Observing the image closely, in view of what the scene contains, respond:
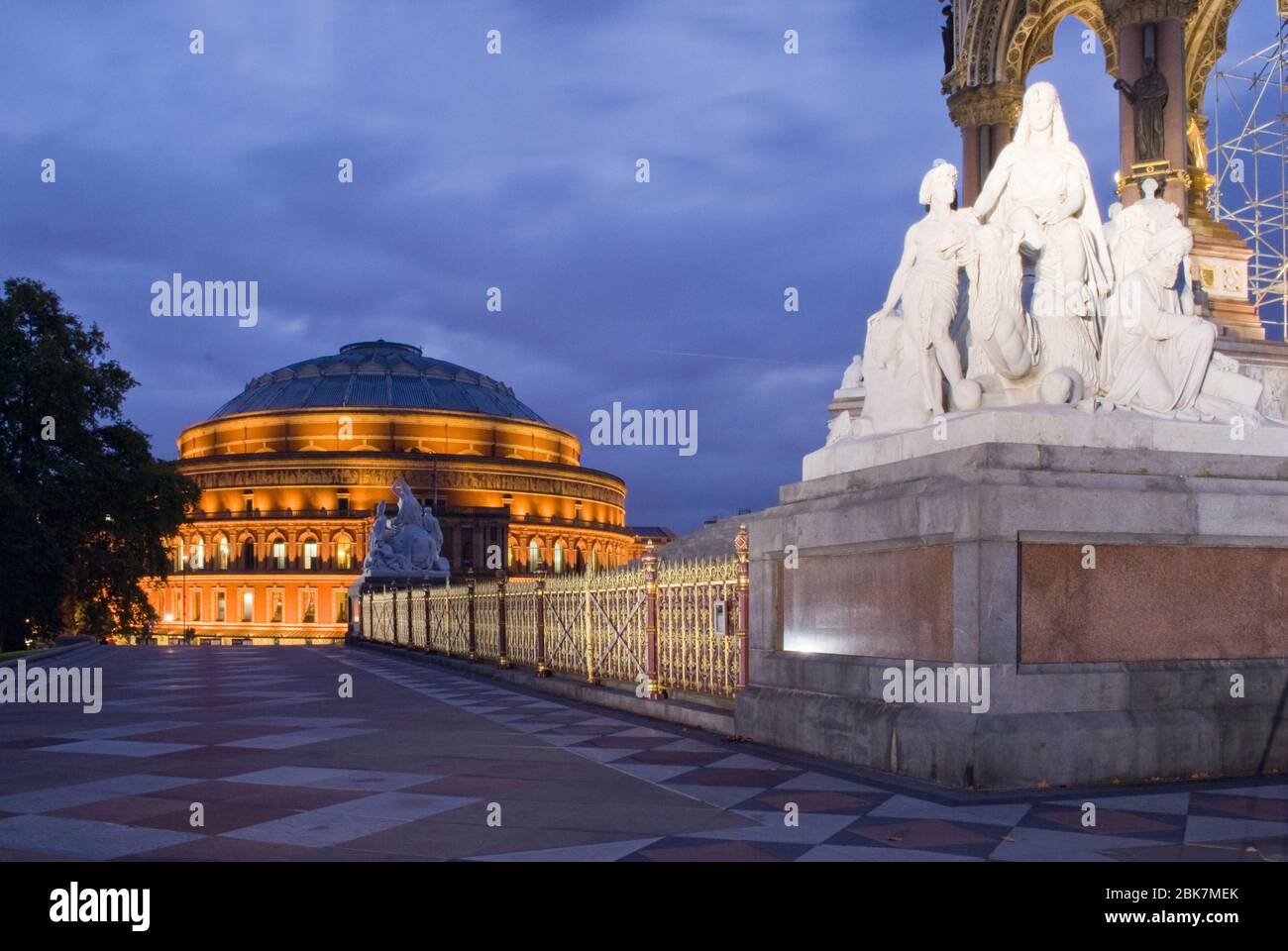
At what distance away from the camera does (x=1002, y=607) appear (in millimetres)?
8125

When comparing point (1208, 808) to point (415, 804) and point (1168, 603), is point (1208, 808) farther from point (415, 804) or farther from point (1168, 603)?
point (415, 804)

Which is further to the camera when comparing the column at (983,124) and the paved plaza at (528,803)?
the column at (983,124)

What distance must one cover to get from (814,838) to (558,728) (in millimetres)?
5985

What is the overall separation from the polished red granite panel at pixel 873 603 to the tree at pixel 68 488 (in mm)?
32863

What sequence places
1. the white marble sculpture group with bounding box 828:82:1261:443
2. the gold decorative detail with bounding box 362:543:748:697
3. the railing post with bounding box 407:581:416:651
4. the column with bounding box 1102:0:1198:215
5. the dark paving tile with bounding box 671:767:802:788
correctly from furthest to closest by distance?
1. the railing post with bounding box 407:581:416:651
2. the column with bounding box 1102:0:1198:215
3. the gold decorative detail with bounding box 362:543:748:697
4. the white marble sculpture group with bounding box 828:82:1261:443
5. the dark paving tile with bounding box 671:767:802:788

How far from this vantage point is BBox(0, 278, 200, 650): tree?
37.8 metres

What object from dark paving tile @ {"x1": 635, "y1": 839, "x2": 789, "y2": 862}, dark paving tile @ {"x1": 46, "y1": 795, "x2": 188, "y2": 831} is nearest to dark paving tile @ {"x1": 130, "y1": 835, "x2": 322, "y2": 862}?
dark paving tile @ {"x1": 46, "y1": 795, "x2": 188, "y2": 831}

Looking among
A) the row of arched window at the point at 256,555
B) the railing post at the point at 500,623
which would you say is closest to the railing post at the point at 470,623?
the railing post at the point at 500,623

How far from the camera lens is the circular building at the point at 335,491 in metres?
105

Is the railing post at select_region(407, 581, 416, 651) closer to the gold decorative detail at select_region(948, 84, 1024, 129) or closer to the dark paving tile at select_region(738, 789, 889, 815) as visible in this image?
the gold decorative detail at select_region(948, 84, 1024, 129)

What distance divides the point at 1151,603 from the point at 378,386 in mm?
109418

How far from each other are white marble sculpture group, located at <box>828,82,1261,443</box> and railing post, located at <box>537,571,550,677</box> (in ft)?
27.7

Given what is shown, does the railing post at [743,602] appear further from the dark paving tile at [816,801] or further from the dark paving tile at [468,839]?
the dark paving tile at [468,839]
